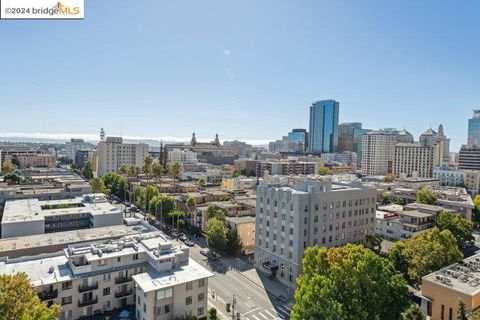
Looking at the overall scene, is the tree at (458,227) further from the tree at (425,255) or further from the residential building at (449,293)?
the residential building at (449,293)

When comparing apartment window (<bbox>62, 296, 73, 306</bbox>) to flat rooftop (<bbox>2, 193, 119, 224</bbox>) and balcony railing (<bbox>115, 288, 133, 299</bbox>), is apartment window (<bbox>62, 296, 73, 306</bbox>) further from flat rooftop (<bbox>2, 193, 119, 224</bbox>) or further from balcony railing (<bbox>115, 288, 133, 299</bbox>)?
flat rooftop (<bbox>2, 193, 119, 224</bbox>)

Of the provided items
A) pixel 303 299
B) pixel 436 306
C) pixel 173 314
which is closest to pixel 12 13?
pixel 173 314

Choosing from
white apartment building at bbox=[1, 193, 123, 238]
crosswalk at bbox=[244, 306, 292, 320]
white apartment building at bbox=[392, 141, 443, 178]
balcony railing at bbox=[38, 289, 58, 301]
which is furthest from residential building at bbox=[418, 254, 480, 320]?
white apartment building at bbox=[392, 141, 443, 178]

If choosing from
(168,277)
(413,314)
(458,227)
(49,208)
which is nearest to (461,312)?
(413,314)

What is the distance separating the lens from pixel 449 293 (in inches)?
1531

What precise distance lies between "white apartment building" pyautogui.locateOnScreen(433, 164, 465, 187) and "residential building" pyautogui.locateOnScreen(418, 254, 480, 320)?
134771 mm

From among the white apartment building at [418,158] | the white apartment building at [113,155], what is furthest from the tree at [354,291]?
the white apartment building at [113,155]

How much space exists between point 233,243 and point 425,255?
35.7 metres

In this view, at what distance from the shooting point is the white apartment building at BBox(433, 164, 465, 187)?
158538 millimetres

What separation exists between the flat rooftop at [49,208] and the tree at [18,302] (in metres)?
39.6

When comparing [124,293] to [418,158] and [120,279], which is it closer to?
[120,279]

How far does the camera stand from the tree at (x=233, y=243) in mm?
70375

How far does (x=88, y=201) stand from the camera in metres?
83.5

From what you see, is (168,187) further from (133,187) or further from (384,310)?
(384,310)
